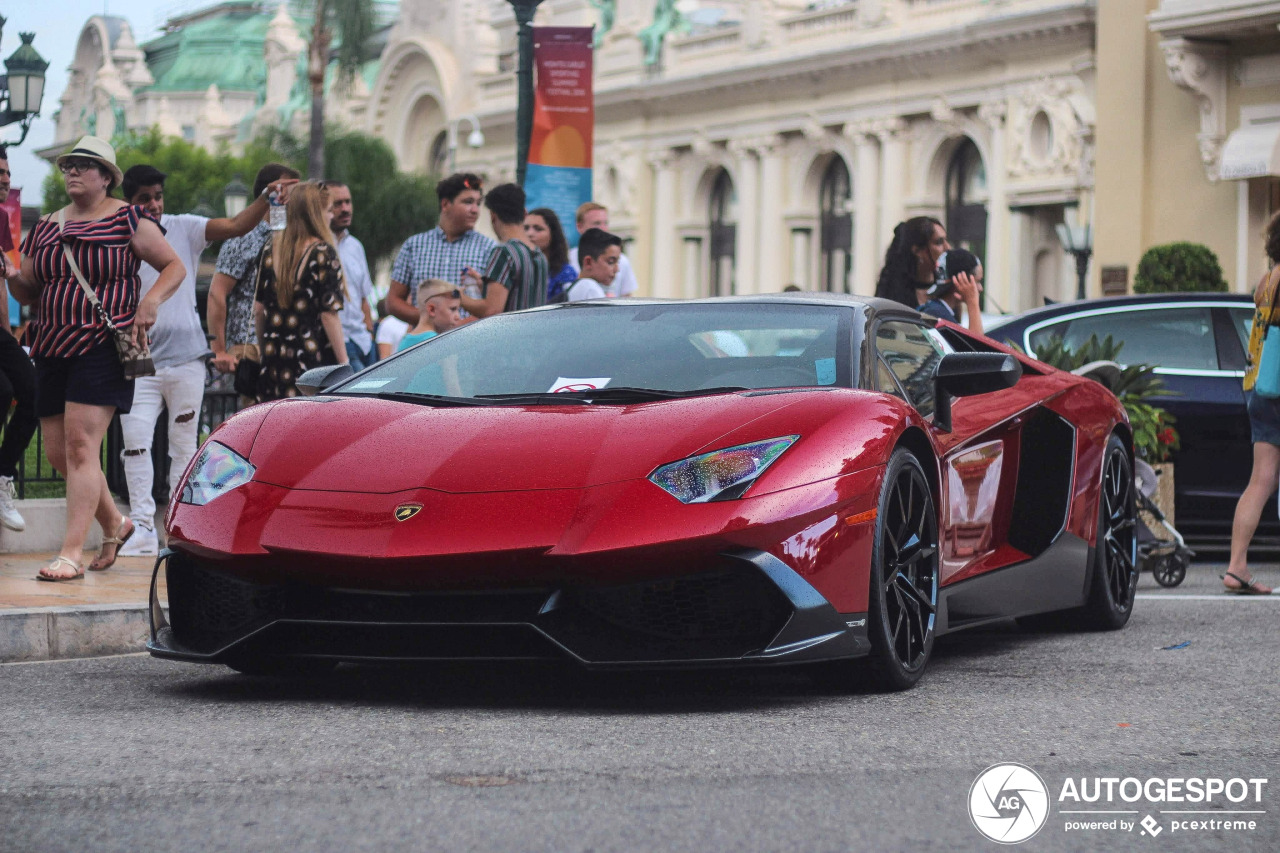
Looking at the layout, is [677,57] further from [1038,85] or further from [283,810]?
[283,810]

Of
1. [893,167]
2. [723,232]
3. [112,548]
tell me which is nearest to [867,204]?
[893,167]

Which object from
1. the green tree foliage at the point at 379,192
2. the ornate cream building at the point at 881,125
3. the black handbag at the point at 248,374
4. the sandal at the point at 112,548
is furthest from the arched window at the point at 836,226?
the sandal at the point at 112,548

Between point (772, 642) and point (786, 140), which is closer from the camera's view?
point (772, 642)

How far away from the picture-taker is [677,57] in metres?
53.2

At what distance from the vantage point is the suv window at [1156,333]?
37.0 ft

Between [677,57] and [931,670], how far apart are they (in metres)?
48.1

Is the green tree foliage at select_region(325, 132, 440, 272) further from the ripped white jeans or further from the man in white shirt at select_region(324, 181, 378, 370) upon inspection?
the ripped white jeans

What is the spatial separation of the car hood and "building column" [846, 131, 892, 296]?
41.0 meters

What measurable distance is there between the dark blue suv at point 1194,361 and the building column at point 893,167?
112 feet

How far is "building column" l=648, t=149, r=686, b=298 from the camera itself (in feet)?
179

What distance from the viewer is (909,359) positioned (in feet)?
21.3

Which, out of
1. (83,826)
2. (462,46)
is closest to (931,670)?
(83,826)

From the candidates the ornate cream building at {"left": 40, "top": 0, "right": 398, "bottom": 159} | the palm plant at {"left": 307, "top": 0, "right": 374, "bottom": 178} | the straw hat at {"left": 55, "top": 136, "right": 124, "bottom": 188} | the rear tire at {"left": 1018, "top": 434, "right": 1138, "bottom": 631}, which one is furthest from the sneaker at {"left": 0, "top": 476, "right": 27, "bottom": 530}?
the ornate cream building at {"left": 40, "top": 0, "right": 398, "bottom": 159}

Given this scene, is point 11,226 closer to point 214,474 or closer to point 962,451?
point 214,474
